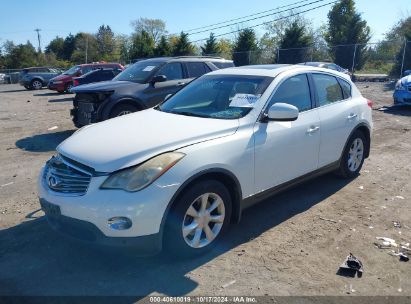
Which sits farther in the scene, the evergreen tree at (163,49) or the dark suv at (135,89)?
the evergreen tree at (163,49)

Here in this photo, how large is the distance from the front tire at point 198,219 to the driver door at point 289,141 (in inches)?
20.9

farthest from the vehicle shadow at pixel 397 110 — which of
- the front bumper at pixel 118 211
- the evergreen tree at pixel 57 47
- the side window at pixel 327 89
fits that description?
the evergreen tree at pixel 57 47

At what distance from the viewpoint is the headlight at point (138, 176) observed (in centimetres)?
319

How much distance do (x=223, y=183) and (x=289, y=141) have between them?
3.39 ft

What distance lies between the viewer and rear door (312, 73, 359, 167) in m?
4.96

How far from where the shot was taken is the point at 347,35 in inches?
1590

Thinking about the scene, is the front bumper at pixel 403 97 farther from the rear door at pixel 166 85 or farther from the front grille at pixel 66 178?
the front grille at pixel 66 178

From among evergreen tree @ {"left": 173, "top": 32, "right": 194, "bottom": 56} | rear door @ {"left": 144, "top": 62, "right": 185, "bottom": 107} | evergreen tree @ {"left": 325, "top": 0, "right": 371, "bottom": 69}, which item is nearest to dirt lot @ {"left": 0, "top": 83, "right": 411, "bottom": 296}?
rear door @ {"left": 144, "top": 62, "right": 185, "bottom": 107}

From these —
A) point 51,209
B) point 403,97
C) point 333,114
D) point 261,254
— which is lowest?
point 261,254

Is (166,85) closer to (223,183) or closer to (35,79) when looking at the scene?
(223,183)

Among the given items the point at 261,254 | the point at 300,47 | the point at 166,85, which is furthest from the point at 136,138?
the point at 300,47

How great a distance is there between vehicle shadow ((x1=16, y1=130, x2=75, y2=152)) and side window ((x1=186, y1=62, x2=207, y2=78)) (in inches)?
135

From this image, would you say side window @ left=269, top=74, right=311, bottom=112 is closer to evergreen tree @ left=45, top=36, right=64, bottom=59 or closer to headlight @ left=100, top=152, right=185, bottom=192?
headlight @ left=100, top=152, right=185, bottom=192

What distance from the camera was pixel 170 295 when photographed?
10.3 ft
